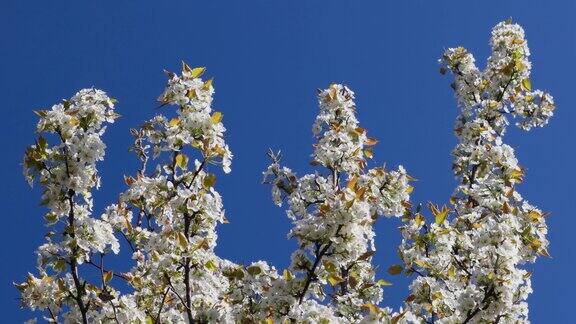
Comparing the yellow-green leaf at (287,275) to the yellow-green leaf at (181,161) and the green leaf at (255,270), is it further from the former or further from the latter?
the yellow-green leaf at (181,161)

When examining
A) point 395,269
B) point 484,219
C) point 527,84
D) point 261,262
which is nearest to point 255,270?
point 261,262

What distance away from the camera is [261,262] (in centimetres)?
685

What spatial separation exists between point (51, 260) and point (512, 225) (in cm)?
422

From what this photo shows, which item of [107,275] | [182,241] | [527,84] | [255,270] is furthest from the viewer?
[527,84]

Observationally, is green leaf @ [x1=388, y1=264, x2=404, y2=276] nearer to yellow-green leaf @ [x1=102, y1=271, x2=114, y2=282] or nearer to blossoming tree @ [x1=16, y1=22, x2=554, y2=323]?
blossoming tree @ [x1=16, y1=22, x2=554, y2=323]

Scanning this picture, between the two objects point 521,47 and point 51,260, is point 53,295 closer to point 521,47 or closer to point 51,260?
point 51,260

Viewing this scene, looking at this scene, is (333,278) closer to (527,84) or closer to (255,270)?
(255,270)

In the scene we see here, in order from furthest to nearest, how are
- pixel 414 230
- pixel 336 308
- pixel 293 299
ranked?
1. pixel 414 230
2. pixel 336 308
3. pixel 293 299

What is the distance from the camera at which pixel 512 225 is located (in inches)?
274

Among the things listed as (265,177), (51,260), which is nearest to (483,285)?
(265,177)

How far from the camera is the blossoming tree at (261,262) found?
19.6ft

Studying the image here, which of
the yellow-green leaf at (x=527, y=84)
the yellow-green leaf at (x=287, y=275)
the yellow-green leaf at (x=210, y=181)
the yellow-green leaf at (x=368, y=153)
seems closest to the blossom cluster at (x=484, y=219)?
the yellow-green leaf at (x=527, y=84)

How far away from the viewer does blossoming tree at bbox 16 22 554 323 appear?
5988 mm

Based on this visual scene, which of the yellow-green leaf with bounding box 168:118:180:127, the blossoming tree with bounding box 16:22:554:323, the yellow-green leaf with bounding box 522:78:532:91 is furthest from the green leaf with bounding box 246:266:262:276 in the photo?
the yellow-green leaf with bounding box 522:78:532:91
